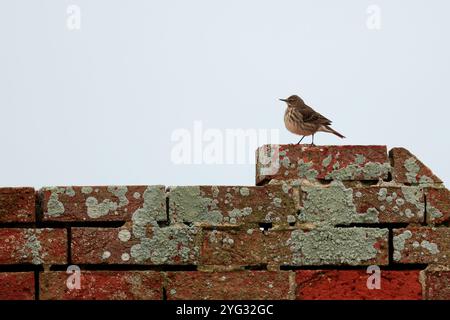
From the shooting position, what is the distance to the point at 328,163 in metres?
4.24

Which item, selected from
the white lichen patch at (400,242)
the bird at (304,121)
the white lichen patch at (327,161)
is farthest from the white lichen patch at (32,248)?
the bird at (304,121)

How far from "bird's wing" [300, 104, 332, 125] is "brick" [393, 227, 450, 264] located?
3300mm

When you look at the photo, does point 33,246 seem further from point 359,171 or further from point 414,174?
point 414,174

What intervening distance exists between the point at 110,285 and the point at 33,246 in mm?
409

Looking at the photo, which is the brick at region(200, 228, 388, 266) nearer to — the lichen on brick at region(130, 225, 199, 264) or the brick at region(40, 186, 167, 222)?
the lichen on brick at region(130, 225, 199, 264)

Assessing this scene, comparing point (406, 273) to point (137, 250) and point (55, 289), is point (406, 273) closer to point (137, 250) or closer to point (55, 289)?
point (137, 250)

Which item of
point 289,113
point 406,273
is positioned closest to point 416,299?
point 406,273

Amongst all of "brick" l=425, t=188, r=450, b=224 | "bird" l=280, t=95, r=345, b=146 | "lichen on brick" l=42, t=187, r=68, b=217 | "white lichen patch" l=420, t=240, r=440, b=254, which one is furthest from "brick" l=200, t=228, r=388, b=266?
"bird" l=280, t=95, r=345, b=146

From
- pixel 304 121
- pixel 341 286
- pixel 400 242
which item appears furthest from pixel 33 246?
pixel 304 121

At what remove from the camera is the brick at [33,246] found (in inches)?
159

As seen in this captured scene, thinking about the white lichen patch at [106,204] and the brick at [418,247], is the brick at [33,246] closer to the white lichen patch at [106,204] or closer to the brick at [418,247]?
the white lichen patch at [106,204]

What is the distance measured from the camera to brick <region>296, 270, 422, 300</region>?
4055mm

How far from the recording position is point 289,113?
751 cm

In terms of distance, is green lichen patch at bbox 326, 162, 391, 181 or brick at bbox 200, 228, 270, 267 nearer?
brick at bbox 200, 228, 270, 267
